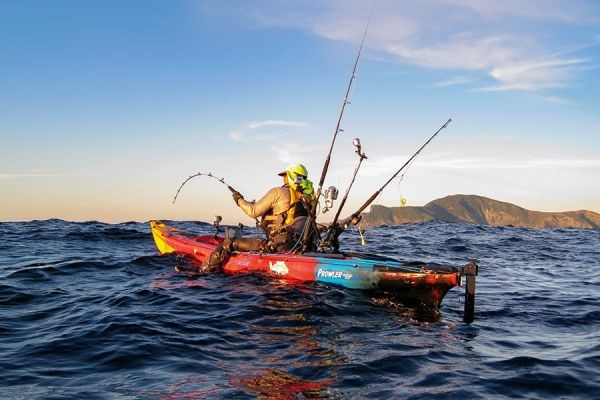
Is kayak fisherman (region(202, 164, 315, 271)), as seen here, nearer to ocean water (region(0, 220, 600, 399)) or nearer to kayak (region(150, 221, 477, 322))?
kayak (region(150, 221, 477, 322))

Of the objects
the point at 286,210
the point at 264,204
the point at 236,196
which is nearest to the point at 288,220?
the point at 286,210

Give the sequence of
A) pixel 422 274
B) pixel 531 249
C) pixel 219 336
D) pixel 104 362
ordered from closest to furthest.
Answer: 1. pixel 104 362
2. pixel 219 336
3. pixel 422 274
4. pixel 531 249

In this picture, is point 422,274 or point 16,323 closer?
point 16,323

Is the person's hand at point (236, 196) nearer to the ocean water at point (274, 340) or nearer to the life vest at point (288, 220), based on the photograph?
the life vest at point (288, 220)

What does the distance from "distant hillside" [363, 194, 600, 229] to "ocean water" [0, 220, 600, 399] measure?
32.9m

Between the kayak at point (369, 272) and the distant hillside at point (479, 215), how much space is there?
1247 inches

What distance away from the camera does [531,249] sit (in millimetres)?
19344

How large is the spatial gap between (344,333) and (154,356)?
2.71 m

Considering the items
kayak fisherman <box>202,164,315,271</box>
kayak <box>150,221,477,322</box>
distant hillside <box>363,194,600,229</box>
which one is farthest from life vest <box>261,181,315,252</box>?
distant hillside <box>363,194,600,229</box>

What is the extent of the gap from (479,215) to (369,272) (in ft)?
166

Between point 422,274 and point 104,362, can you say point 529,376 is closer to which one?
point 422,274

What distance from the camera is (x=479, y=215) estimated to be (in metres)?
54.2

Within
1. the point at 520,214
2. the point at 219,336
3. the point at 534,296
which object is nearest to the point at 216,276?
the point at 219,336

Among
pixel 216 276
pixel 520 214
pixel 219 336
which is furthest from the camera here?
pixel 520 214
